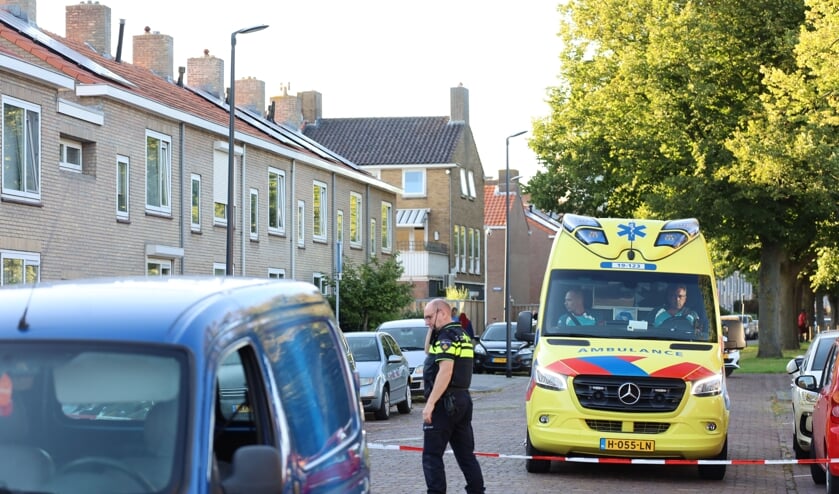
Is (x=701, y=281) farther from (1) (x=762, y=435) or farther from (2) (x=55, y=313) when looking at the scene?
(2) (x=55, y=313)

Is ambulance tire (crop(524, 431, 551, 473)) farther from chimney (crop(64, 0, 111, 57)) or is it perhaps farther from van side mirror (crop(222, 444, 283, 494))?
chimney (crop(64, 0, 111, 57))

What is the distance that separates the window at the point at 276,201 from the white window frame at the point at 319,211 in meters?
2.63

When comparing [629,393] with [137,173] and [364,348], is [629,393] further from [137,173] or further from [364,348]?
[137,173]

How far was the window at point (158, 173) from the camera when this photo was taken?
30359 mm

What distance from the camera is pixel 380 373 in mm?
23188

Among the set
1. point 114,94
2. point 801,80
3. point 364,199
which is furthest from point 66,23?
point 801,80

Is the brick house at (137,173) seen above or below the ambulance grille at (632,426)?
above

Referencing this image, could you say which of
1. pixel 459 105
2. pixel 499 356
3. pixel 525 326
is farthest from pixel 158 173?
pixel 459 105

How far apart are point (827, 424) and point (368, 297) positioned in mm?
28722

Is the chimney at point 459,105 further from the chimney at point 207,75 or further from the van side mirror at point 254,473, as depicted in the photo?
the van side mirror at point 254,473

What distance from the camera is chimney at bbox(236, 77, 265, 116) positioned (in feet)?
165

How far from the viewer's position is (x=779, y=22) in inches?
1645

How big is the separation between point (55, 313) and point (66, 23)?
106 ft

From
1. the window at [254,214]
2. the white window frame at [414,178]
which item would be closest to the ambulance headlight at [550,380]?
the window at [254,214]
